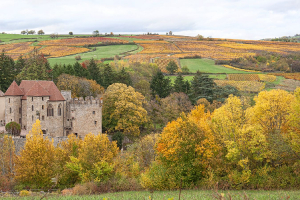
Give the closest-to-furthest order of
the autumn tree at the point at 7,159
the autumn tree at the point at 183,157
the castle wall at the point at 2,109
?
the autumn tree at the point at 183,157 < the autumn tree at the point at 7,159 < the castle wall at the point at 2,109

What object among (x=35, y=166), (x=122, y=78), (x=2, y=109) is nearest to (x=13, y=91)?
(x=2, y=109)

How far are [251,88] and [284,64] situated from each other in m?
28.9

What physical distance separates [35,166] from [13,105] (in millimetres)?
16584

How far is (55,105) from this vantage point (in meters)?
43.5

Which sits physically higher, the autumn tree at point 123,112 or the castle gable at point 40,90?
the castle gable at point 40,90

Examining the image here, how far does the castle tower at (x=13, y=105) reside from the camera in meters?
43.2

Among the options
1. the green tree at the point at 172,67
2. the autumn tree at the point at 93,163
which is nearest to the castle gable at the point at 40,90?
the autumn tree at the point at 93,163

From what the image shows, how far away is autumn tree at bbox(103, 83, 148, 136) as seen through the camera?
4794 centimetres

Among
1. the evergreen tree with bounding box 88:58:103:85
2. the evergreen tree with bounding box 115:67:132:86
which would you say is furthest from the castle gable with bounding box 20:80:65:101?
the evergreen tree with bounding box 88:58:103:85

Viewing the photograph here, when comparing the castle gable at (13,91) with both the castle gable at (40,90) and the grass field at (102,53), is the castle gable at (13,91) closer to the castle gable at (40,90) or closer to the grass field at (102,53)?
the castle gable at (40,90)

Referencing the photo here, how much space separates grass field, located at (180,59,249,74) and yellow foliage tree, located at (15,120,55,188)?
57617 mm

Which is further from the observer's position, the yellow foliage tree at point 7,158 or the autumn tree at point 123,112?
the autumn tree at point 123,112

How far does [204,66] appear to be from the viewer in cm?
8862

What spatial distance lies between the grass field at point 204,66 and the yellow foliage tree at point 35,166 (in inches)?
2268
